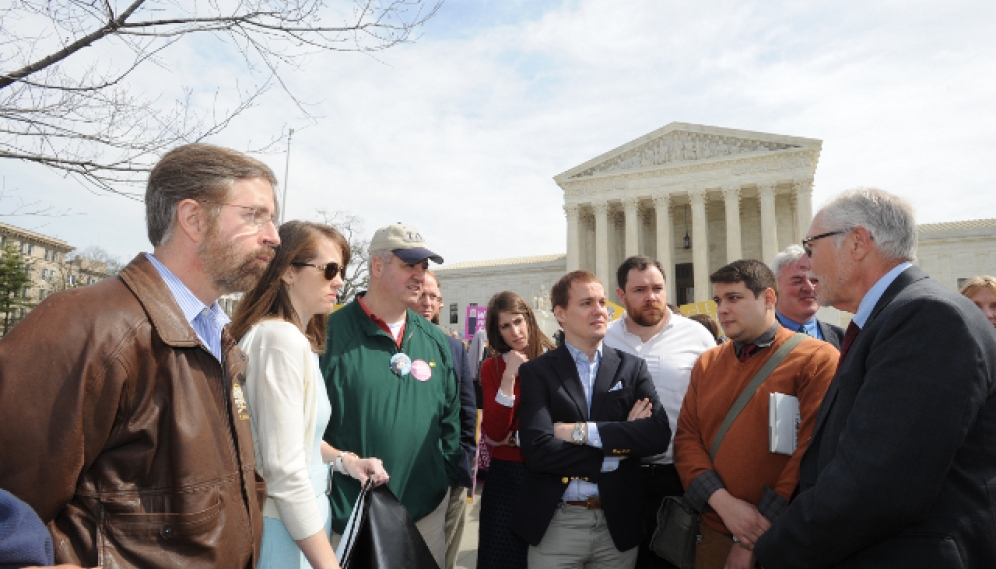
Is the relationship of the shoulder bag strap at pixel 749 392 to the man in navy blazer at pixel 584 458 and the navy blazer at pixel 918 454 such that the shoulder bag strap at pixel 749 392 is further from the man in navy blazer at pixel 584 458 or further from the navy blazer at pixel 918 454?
the navy blazer at pixel 918 454

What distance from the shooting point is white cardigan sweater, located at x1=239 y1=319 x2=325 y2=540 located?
225 cm

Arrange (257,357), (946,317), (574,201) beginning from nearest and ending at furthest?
(946,317) → (257,357) → (574,201)

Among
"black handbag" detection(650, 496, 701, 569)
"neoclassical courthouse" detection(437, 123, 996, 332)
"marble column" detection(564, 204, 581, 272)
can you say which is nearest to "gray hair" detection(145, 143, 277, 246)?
"black handbag" detection(650, 496, 701, 569)

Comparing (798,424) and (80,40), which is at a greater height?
(80,40)

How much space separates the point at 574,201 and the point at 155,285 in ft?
149

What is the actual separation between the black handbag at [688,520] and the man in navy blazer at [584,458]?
177 millimetres

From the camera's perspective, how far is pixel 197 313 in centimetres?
196

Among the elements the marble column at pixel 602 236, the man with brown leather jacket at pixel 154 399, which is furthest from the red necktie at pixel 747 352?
the marble column at pixel 602 236

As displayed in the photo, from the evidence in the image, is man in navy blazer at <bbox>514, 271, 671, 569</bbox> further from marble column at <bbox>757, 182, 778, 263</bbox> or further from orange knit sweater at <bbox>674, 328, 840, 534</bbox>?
marble column at <bbox>757, 182, 778, 263</bbox>

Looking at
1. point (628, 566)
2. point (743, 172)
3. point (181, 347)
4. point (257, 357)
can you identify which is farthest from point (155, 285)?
point (743, 172)

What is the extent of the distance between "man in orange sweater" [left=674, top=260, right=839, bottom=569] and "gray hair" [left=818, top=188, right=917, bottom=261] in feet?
3.30

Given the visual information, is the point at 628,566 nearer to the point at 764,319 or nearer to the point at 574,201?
the point at 764,319

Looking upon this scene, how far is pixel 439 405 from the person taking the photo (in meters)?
3.63

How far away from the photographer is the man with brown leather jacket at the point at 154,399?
1418mm
